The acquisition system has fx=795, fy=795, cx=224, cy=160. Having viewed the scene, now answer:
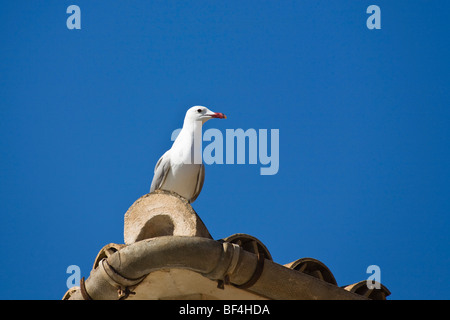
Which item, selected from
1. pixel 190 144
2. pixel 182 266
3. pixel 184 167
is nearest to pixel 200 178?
pixel 184 167

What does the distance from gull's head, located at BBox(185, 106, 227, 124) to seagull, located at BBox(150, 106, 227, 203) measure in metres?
0.10

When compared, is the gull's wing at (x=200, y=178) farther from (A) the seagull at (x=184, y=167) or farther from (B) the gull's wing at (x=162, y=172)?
(B) the gull's wing at (x=162, y=172)

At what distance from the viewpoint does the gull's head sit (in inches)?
476

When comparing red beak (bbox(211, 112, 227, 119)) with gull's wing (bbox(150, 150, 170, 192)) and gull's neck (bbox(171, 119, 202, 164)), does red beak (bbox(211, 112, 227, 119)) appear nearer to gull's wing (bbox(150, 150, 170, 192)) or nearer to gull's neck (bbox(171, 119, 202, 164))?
gull's neck (bbox(171, 119, 202, 164))

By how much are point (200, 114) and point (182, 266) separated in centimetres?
527

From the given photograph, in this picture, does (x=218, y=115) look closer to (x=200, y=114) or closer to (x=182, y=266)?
(x=200, y=114)

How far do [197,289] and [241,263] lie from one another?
0.72m

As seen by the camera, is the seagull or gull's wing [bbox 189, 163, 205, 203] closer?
the seagull

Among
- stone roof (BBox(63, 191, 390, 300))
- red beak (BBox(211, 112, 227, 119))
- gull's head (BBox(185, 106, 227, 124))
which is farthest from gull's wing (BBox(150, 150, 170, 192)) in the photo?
stone roof (BBox(63, 191, 390, 300))

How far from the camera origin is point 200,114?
12.1 meters

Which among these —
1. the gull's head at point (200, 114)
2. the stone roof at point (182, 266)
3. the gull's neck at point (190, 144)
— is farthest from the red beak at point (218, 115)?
the stone roof at point (182, 266)

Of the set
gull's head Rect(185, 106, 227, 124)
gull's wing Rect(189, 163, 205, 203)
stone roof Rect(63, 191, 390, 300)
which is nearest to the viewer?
stone roof Rect(63, 191, 390, 300)
